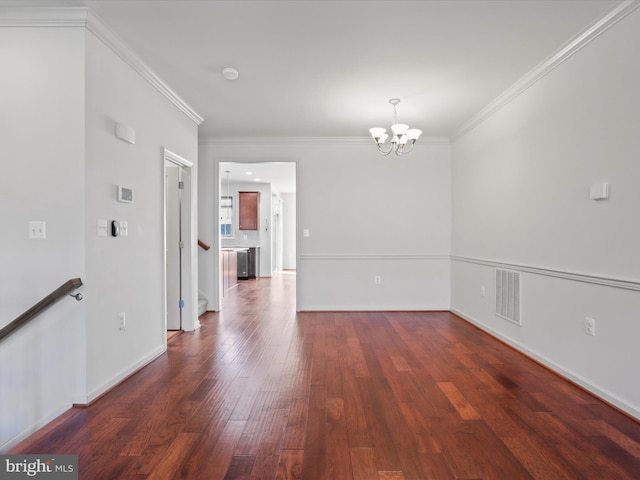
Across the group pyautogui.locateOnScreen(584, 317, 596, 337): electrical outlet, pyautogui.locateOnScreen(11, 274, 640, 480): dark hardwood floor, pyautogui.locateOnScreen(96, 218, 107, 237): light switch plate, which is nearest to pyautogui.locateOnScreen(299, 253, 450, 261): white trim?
pyautogui.locateOnScreen(11, 274, 640, 480): dark hardwood floor

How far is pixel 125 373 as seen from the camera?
2.78 meters

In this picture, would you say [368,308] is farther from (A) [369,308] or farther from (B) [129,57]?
(B) [129,57]

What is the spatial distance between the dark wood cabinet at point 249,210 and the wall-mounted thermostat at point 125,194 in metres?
6.98

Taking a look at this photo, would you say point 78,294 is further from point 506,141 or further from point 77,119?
point 506,141

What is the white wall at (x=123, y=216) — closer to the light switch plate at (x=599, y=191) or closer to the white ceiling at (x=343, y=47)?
the white ceiling at (x=343, y=47)

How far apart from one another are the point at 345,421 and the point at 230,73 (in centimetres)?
293

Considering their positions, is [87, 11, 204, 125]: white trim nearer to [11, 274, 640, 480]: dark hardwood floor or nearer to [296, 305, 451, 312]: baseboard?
[11, 274, 640, 480]: dark hardwood floor

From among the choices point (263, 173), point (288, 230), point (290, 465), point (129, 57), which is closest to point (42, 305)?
point (290, 465)

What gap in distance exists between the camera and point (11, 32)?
2291 millimetres

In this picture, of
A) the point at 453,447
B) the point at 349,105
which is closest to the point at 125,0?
the point at 349,105

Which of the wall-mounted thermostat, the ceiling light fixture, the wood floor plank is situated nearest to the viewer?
the wood floor plank

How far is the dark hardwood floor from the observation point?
5.65ft

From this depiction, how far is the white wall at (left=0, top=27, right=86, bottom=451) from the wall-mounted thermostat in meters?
0.39

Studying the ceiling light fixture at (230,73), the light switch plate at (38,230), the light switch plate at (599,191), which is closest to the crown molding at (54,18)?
the ceiling light fixture at (230,73)
